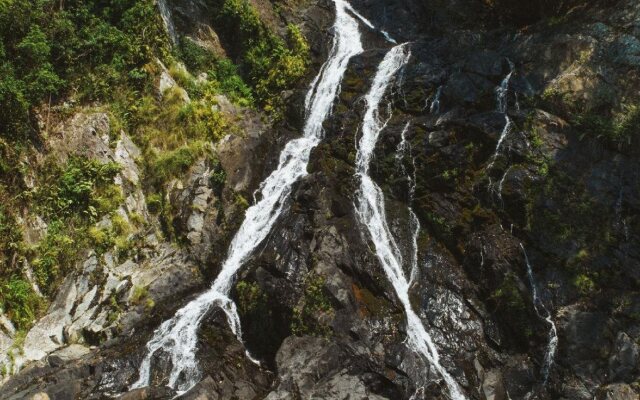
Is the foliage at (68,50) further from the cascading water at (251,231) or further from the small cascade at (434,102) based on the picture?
the small cascade at (434,102)

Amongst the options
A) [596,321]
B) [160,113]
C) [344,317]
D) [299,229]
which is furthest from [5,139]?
[596,321]

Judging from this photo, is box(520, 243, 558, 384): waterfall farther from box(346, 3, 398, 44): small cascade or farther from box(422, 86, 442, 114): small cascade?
box(346, 3, 398, 44): small cascade

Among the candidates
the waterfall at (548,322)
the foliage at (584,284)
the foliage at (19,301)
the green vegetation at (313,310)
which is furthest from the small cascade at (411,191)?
the foliage at (19,301)

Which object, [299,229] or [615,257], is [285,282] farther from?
[615,257]

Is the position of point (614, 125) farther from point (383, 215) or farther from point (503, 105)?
point (383, 215)

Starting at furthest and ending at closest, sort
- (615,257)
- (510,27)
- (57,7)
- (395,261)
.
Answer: (510,27) → (57,7) → (395,261) → (615,257)

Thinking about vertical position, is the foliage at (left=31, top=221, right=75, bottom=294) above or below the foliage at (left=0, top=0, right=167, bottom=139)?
below

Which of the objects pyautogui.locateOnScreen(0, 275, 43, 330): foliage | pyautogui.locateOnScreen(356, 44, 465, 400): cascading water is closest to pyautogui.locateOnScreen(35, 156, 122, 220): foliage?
pyautogui.locateOnScreen(0, 275, 43, 330): foliage
